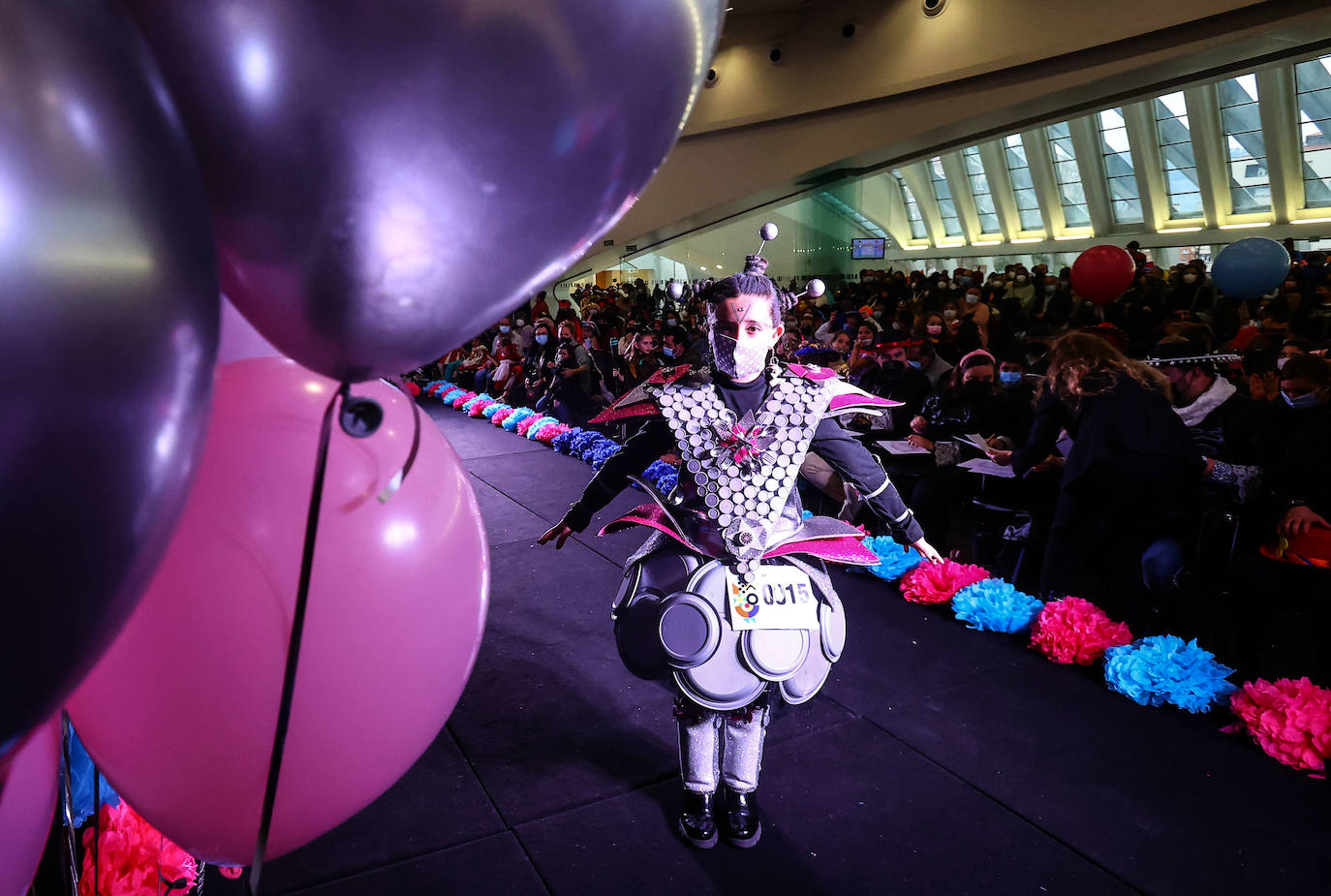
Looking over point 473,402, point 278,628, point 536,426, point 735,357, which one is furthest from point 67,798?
point 473,402

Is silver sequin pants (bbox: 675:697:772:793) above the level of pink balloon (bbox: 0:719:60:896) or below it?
below

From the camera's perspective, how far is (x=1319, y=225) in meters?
13.9

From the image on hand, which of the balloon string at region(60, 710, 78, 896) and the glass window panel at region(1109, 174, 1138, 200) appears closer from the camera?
the balloon string at region(60, 710, 78, 896)

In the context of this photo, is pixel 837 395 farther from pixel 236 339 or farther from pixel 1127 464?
pixel 1127 464

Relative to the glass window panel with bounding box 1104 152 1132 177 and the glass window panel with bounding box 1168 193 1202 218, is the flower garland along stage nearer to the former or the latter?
the glass window panel with bounding box 1168 193 1202 218

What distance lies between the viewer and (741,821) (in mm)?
2129

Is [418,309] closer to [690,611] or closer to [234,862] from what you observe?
[234,862]

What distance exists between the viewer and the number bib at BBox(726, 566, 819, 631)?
77.3 inches

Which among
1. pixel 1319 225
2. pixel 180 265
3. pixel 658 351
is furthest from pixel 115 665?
pixel 1319 225

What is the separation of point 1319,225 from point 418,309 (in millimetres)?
17473

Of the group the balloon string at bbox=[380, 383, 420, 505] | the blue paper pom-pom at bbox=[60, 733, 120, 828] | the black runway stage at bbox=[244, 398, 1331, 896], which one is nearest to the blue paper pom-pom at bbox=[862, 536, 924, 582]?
the black runway stage at bbox=[244, 398, 1331, 896]

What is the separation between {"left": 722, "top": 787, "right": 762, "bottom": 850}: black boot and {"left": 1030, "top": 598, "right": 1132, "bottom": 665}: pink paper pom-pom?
1.57 metres

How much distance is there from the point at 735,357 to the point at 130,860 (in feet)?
5.57

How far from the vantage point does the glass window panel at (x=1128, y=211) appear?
17.3 meters
